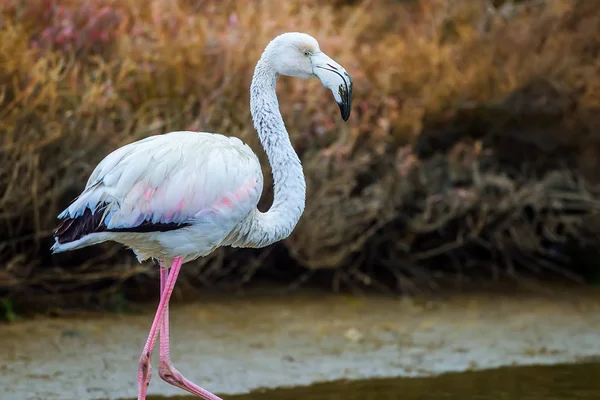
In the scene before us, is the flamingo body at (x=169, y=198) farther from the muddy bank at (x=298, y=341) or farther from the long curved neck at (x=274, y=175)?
the muddy bank at (x=298, y=341)

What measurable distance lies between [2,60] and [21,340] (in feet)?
5.98

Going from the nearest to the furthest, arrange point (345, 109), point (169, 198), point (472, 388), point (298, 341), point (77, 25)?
point (169, 198), point (345, 109), point (472, 388), point (298, 341), point (77, 25)

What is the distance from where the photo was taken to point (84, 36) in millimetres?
7266

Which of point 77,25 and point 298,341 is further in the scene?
point 77,25

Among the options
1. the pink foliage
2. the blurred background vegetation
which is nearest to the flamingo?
the blurred background vegetation

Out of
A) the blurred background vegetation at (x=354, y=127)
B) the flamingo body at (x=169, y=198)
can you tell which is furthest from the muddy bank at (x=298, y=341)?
the flamingo body at (x=169, y=198)

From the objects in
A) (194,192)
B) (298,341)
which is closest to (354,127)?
(298,341)

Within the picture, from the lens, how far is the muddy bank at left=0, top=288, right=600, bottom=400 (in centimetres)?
634

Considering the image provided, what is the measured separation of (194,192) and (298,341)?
8.05 ft

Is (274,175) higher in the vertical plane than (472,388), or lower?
higher

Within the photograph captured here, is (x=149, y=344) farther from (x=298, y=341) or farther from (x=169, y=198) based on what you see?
(x=298, y=341)

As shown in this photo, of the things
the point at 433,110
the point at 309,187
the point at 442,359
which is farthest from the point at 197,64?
the point at 442,359

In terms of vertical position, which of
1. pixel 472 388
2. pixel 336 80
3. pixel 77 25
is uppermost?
pixel 77 25

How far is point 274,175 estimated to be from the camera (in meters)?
5.23
